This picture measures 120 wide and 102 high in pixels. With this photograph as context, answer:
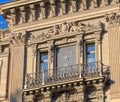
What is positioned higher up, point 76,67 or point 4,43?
point 4,43

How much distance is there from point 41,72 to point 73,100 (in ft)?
8.64

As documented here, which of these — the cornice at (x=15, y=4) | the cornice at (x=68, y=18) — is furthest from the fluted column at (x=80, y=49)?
the cornice at (x=15, y=4)

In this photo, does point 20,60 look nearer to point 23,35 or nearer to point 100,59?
point 23,35

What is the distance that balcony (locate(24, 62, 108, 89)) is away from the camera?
25.4 metres

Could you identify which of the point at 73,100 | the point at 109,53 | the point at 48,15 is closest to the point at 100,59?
the point at 109,53

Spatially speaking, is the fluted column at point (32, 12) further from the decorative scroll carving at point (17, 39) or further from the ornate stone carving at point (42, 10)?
the decorative scroll carving at point (17, 39)

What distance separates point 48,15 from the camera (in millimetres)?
28422

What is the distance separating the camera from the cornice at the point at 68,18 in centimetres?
2692

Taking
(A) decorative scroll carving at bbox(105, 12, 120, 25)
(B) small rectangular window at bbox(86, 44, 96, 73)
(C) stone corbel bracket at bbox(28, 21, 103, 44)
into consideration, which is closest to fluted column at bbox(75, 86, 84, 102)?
(B) small rectangular window at bbox(86, 44, 96, 73)

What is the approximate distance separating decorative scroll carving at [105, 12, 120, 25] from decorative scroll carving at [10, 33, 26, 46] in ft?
16.5

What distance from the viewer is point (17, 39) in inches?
1118

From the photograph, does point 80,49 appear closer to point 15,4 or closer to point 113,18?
point 113,18

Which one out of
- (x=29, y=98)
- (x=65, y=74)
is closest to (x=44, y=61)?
(x=65, y=74)

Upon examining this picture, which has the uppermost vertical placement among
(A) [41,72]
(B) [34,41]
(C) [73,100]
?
(B) [34,41]
